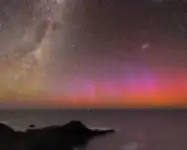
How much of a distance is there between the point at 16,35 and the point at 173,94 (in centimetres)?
39

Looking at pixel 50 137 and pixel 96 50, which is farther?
→ pixel 96 50

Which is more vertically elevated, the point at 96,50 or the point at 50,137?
the point at 96,50

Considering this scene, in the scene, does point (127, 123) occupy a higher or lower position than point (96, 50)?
lower

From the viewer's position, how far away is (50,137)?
899 millimetres

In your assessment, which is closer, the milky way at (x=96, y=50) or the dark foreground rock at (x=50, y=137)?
the dark foreground rock at (x=50, y=137)

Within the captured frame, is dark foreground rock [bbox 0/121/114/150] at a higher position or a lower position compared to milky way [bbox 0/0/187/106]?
lower

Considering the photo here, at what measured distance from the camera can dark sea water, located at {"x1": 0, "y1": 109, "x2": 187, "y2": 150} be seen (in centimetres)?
90

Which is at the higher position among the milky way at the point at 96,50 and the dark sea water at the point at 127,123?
the milky way at the point at 96,50

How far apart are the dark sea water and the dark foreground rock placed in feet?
0.05

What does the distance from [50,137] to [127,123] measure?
17 centimetres

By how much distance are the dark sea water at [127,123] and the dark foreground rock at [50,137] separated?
15 mm

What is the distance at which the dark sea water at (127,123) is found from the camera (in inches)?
35.5

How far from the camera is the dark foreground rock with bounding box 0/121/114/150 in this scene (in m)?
0.88

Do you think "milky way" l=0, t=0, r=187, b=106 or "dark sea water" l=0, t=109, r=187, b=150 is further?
"milky way" l=0, t=0, r=187, b=106
